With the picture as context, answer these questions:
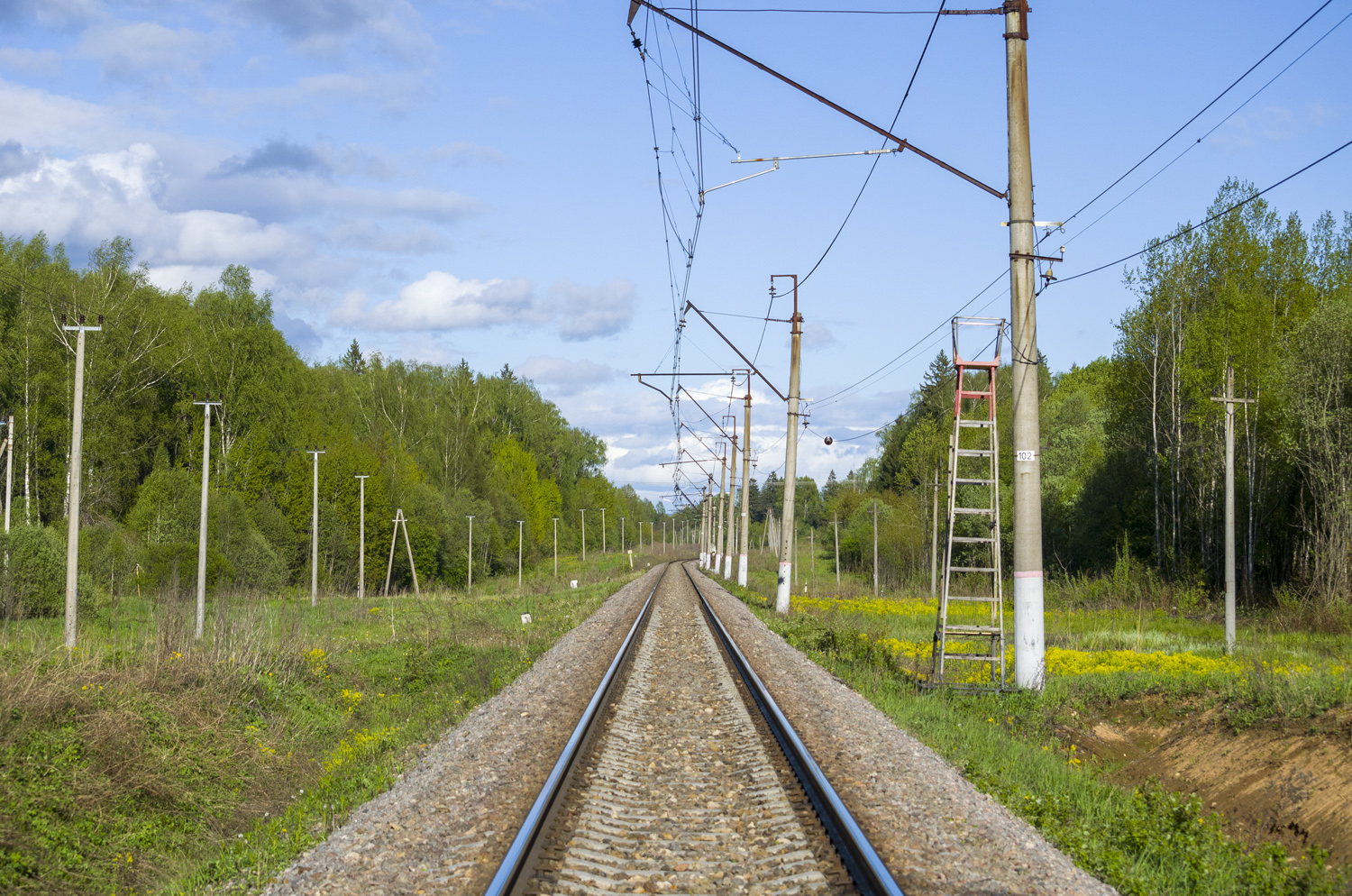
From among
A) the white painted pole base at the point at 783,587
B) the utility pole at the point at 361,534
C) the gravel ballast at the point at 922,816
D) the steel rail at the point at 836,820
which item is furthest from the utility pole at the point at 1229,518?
the utility pole at the point at 361,534

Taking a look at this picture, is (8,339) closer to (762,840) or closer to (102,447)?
(102,447)

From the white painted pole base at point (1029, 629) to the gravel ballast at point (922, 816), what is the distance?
2.14 metres

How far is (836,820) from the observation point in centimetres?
589

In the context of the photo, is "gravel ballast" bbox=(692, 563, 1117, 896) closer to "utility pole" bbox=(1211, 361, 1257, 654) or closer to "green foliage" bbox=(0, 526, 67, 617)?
"utility pole" bbox=(1211, 361, 1257, 654)

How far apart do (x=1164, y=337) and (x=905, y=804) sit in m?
37.3

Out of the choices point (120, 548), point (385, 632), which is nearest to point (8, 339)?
point (120, 548)

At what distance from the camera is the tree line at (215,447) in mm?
40812

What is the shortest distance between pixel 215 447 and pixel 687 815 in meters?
53.8

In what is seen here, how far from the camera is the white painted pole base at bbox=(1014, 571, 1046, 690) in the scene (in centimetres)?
1176

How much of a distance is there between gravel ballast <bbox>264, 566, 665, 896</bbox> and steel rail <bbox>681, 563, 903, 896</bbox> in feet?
6.55

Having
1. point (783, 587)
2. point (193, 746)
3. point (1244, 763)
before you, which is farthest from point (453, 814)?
point (783, 587)

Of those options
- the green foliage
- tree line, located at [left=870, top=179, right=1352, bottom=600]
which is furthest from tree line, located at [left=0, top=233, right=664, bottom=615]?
tree line, located at [left=870, top=179, right=1352, bottom=600]

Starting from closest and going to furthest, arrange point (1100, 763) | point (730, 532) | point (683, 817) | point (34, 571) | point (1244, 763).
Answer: point (683, 817), point (1244, 763), point (1100, 763), point (34, 571), point (730, 532)

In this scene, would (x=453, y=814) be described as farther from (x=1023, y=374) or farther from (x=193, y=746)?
(x=1023, y=374)
